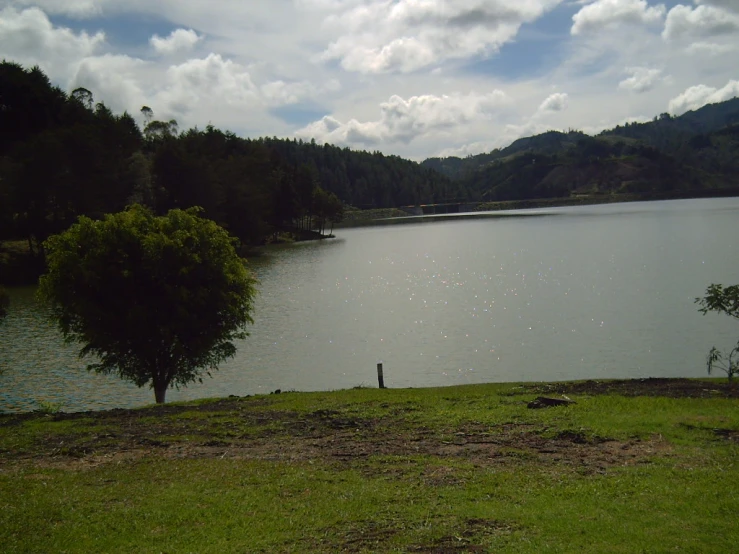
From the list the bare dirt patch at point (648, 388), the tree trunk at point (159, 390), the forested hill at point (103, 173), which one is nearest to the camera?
the bare dirt patch at point (648, 388)

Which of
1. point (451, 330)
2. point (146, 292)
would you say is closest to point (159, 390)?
point (146, 292)

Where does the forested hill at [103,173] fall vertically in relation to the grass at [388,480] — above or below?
above

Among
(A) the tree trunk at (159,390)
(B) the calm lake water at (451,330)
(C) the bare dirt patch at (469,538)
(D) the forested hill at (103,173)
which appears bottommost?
(B) the calm lake water at (451,330)

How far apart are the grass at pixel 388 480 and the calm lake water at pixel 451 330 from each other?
11.2 meters

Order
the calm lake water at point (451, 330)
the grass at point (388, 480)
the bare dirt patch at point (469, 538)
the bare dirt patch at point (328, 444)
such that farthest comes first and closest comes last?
the calm lake water at point (451, 330) → the bare dirt patch at point (328, 444) → the grass at point (388, 480) → the bare dirt patch at point (469, 538)

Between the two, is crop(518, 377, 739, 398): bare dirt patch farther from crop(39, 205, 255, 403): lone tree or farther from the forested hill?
the forested hill

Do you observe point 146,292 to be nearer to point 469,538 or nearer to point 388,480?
point 388,480

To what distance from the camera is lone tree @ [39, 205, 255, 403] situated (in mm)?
24078

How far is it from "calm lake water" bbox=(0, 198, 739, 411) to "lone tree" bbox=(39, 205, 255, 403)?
157 inches

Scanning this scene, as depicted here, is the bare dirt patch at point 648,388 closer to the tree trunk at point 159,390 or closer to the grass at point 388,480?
the grass at point 388,480

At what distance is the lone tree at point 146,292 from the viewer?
2408 centimetres

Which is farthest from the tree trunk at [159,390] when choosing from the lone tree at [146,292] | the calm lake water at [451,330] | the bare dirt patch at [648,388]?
the bare dirt patch at [648,388]

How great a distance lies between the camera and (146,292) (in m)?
25.0

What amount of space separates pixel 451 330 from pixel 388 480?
28924mm
